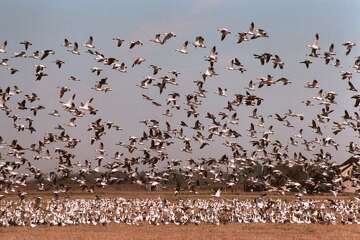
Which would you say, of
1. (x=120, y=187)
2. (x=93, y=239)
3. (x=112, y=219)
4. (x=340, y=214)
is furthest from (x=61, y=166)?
(x=120, y=187)

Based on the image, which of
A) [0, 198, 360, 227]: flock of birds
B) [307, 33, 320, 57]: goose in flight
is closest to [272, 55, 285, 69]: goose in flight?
[307, 33, 320, 57]: goose in flight

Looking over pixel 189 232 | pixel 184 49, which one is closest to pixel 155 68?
pixel 184 49

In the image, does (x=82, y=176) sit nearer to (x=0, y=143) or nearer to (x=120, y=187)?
(x=0, y=143)

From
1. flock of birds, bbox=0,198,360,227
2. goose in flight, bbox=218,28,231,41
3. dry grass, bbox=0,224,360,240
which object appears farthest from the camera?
flock of birds, bbox=0,198,360,227

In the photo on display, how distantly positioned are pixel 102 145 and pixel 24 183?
5.03 metres

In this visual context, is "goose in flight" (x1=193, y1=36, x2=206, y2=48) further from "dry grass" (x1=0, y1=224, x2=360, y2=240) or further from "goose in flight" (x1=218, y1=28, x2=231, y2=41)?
"dry grass" (x1=0, y1=224, x2=360, y2=240)

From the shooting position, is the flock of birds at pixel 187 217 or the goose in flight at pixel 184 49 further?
the flock of birds at pixel 187 217

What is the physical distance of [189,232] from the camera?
3991 centimetres

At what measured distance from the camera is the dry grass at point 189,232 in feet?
120

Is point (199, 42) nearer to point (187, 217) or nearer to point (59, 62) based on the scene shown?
point (59, 62)

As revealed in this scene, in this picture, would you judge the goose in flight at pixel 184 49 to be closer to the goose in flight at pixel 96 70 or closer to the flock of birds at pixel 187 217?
the goose in flight at pixel 96 70

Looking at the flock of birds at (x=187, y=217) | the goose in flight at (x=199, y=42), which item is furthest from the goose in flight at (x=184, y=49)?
the flock of birds at (x=187, y=217)

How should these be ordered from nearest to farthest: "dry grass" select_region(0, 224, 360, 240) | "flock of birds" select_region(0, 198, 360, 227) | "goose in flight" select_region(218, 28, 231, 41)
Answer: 1. "goose in flight" select_region(218, 28, 231, 41)
2. "dry grass" select_region(0, 224, 360, 240)
3. "flock of birds" select_region(0, 198, 360, 227)

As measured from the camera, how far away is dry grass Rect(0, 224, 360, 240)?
120 ft
